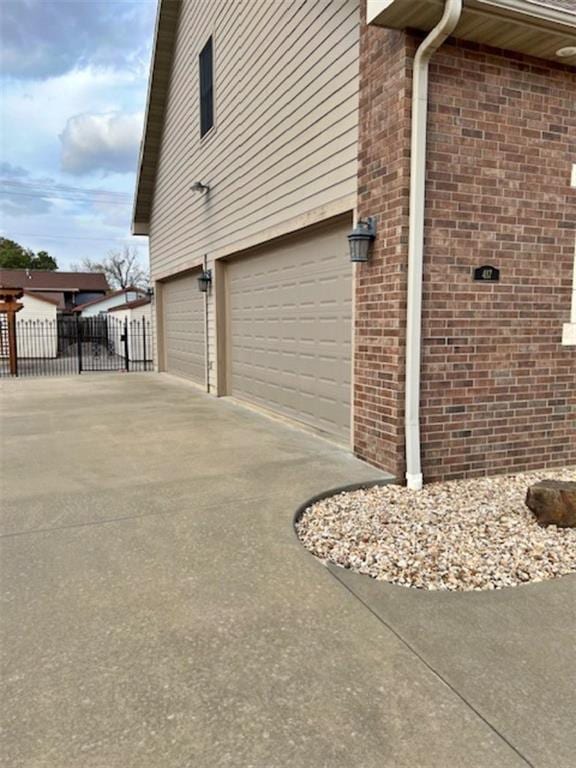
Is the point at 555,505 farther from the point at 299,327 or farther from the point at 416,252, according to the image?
the point at 299,327

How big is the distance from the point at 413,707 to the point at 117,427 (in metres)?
5.52

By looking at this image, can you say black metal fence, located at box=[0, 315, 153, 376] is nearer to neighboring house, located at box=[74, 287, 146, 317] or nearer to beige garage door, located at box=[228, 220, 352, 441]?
neighboring house, located at box=[74, 287, 146, 317]

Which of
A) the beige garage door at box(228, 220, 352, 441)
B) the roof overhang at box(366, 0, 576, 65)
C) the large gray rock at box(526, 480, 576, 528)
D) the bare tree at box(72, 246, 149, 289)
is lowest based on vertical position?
the large gray rock at box(526, 480, 576, 528)

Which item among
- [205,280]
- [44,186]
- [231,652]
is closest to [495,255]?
[231,652]

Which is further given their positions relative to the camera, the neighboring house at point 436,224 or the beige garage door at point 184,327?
the beige garage door at point 184,327

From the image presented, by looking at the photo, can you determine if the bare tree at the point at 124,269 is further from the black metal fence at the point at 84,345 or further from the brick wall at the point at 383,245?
the brick wall at the point at 383,245

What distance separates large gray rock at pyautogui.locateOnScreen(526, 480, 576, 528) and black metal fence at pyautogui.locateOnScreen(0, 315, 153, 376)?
14.1 m

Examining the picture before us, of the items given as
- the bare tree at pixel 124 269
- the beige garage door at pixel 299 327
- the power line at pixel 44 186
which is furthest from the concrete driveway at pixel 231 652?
the bare tree at pixel 124 269

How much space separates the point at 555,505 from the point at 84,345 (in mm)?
26908

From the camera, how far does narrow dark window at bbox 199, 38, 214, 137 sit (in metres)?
9.07

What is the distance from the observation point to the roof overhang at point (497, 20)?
12.1 feet

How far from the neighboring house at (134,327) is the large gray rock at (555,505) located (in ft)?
54.4

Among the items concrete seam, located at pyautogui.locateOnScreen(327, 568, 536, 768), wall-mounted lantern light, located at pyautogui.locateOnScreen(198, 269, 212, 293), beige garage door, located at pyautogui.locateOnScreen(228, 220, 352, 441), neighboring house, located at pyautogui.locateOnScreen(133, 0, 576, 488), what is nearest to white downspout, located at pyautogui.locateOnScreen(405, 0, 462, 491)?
neighboring house, located at pyautogui.locateOnScreen(133, 0, 576, 488)

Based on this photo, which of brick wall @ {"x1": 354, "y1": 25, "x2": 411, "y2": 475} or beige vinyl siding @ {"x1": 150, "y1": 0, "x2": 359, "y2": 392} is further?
beige vinyl siding @ {"x1": 150, "y1": 0, "x2": 359, "y2": 392}
